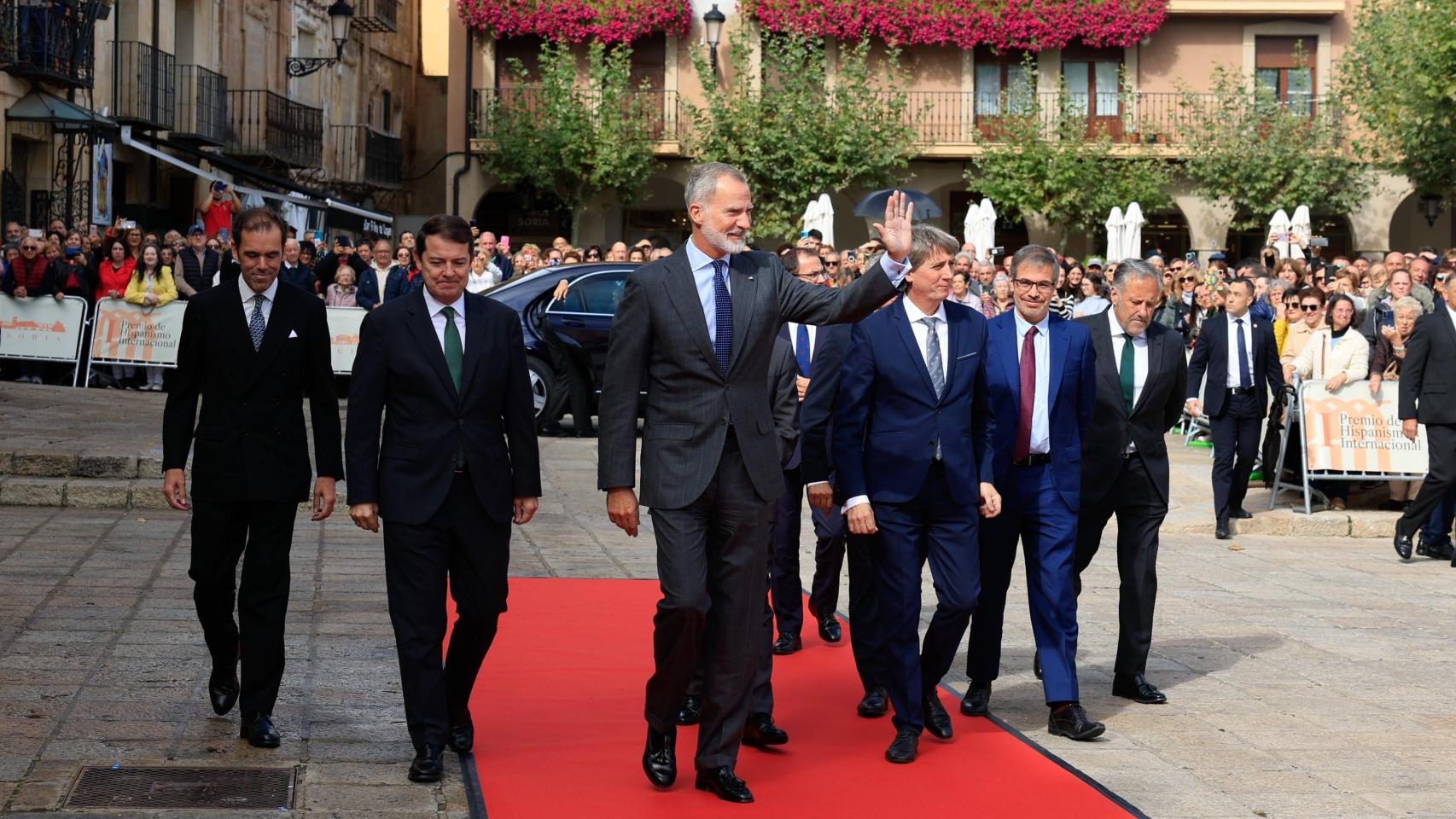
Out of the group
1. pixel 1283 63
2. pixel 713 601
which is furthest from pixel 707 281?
pixel 1283 63

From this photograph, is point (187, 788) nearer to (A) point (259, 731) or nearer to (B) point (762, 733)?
(A) point (259, 731)

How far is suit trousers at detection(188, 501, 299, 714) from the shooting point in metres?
6.29

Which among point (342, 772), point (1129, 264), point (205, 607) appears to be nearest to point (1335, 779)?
point (1129, 264)

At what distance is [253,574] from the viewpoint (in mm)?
6352

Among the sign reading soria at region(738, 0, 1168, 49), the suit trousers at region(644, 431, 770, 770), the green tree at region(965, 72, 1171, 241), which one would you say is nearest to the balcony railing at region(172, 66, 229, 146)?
the sign reading soria at region(738, 0, 1168, 49)

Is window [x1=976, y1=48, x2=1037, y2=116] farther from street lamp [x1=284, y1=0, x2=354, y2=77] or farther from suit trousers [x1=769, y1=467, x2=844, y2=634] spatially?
suit trousers [x1=769, y1=467, x2=844, y2=634]

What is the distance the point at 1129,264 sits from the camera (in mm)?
7590

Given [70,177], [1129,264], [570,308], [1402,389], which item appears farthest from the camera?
[70,177]

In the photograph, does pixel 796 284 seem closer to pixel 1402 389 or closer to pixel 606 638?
pixel 606 638

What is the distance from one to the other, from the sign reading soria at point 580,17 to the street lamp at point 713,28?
863mm

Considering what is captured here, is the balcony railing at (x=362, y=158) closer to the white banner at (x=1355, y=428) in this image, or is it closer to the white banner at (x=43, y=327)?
the white banner at (x=43, y=327)

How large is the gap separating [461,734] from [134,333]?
46.5 feet

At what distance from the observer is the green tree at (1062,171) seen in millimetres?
35000

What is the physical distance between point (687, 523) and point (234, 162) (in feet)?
83.4
